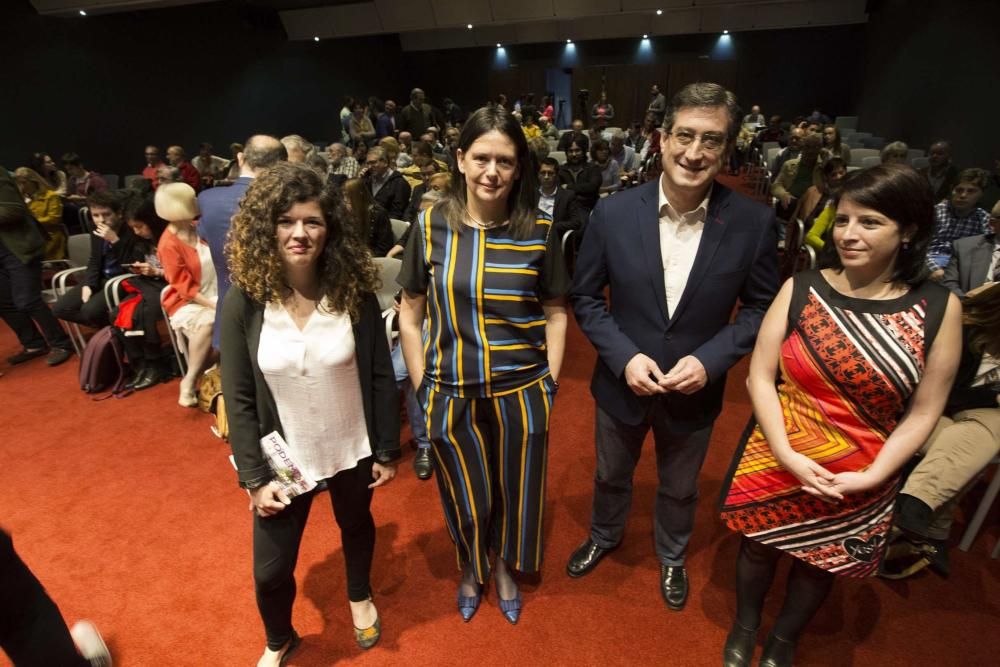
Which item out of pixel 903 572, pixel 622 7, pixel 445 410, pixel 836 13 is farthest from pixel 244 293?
pixel 836 13

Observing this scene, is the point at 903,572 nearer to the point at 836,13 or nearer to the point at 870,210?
the point at 870,210

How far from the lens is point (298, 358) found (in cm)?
143

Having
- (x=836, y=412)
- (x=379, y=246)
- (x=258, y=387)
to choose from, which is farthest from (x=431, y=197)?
(x=836, y=412)

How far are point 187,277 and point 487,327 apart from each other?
Answer: 104 inches

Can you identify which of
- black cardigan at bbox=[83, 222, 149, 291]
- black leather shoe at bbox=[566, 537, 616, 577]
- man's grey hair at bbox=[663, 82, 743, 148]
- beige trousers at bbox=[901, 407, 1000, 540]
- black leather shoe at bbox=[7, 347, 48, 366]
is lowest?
black leather shoe at bbox=[7, 347, 48, 366]

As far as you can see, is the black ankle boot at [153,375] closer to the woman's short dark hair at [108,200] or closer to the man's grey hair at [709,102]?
the woman's short dark hair at [108,200]

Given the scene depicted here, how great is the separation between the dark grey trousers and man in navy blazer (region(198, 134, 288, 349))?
1.87 meters

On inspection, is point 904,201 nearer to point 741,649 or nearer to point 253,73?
point 741,649

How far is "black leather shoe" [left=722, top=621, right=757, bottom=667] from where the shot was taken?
6.00ft

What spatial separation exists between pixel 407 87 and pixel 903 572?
18784mm

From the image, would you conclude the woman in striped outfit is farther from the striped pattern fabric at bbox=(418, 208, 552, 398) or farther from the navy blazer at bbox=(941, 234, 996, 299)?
the navy blazer at bbox=(941, 234, 996, 299)

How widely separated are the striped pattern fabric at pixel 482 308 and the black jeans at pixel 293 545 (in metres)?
0.42

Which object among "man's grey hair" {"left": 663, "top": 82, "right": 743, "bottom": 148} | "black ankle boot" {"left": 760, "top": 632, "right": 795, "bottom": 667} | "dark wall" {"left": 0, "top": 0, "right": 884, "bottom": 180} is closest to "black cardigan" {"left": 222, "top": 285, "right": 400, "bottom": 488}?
"man's grey hair" {"left": 663, "top": 82, "right": 743, "bottom": 148}

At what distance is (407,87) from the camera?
17.9 metres
